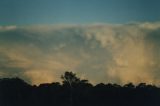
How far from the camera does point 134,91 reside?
4972cm

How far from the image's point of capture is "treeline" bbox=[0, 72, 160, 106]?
4491cm

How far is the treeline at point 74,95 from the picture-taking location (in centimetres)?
4491

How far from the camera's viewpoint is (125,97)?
156 feet

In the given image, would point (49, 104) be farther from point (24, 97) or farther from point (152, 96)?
point (152, 96)

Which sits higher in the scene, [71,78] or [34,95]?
[71,78]

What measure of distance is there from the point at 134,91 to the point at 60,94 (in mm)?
12367

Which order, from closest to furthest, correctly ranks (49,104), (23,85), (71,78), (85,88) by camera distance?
1. (49,104)
2. (85,88)
3. (23,85)
4. (71,78)

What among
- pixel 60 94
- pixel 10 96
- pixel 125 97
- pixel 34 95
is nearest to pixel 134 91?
pixel 125 97

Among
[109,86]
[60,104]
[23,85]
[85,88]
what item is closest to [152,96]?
[109,86]

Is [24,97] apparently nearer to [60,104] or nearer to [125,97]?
[60,104]

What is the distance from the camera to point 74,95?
44750 mm

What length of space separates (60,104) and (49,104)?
1.79 meters

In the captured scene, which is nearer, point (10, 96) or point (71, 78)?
point (10, 96)

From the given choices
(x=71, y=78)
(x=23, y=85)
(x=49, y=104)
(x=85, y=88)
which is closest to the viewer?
(x=49, y=104)
